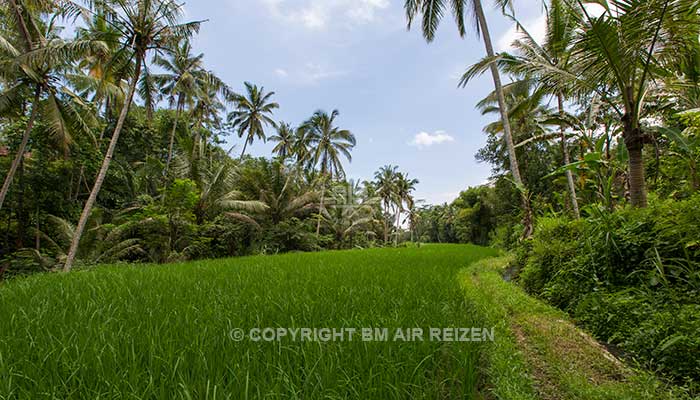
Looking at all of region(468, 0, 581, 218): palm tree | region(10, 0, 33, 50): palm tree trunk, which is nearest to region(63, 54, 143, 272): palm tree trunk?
region(10, 0, 33, 50): palm tree trunk

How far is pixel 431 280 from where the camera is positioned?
3971mm

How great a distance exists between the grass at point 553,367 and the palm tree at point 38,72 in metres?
10.8

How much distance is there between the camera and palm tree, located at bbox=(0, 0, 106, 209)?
7246mm

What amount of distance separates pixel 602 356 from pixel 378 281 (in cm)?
236

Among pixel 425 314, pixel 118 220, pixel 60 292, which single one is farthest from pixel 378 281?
pixel 118 220

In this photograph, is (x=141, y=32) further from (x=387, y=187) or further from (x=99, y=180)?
(x=387, y=187)

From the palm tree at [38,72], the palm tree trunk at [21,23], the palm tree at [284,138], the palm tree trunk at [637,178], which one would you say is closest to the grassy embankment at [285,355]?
the palm tree trunk at [637,178]

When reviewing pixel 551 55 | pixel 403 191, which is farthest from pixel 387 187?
pixel 551 55

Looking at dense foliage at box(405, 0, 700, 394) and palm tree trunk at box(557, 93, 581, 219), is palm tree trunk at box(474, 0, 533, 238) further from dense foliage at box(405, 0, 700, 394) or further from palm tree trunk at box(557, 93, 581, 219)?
palm tree trunk at box(557, 93, 581, 219)

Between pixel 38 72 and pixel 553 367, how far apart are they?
43.3 ft

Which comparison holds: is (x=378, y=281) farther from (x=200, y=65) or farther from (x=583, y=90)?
(x=200, y=65)

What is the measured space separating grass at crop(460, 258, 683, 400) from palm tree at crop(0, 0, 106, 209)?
10.8 metres

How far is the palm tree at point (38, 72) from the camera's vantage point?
7.25 m

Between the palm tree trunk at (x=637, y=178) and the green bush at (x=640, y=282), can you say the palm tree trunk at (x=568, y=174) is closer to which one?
the palm tree trunk at (x=637, y=178)
